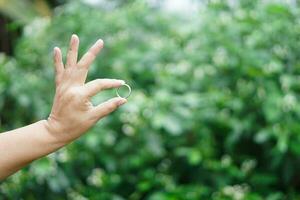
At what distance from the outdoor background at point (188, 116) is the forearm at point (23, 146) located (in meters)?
1.80

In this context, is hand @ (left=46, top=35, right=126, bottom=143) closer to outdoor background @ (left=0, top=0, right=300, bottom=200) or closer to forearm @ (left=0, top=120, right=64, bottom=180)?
forearm @ (left=0, top=120, right=64, bottom=180)

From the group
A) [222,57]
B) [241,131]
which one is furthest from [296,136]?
[222,57]

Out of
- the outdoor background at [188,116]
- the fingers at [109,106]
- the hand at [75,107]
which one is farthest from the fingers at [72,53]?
the outdoor background at [188,116]

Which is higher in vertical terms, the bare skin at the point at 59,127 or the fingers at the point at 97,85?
the fingers at the point at 97,85

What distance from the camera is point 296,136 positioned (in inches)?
146

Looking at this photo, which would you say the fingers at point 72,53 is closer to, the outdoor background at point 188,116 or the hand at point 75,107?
the hand at point 75,107

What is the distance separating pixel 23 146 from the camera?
2014 mm

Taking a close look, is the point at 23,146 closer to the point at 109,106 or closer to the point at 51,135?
the point at 51,135

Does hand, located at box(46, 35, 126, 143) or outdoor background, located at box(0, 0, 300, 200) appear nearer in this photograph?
hand, located at box(46, 35, 126, 143)

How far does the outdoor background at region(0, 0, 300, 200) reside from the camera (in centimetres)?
388

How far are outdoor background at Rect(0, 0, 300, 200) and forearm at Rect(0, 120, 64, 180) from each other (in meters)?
1.80

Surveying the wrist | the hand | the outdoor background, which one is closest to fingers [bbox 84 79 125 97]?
the hand

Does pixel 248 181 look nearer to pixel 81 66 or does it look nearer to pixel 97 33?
pixel 97 33

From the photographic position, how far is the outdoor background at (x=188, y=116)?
3879mm
